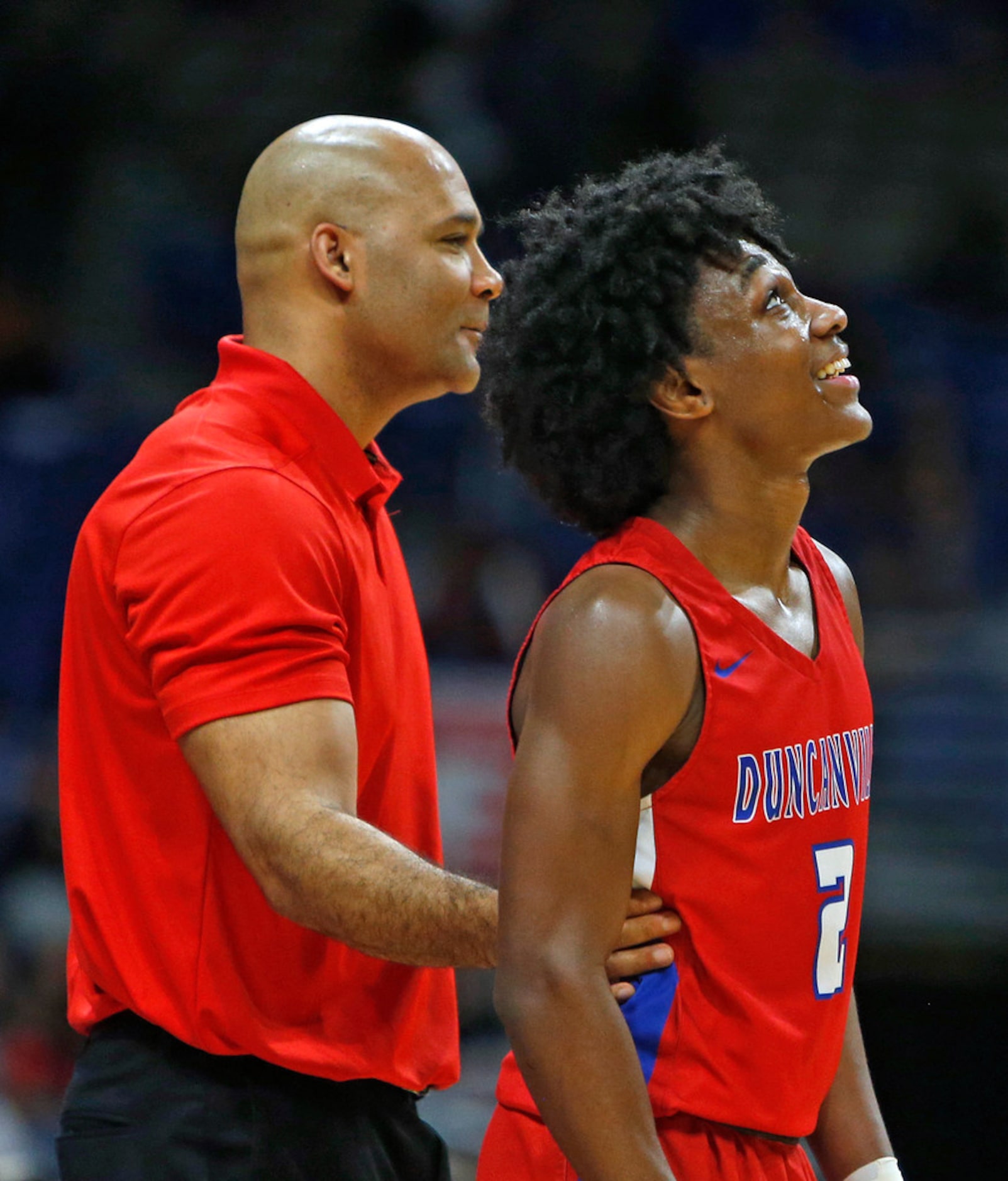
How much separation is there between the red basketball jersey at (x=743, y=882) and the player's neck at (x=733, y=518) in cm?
5

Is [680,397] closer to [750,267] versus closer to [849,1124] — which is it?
[750,267]

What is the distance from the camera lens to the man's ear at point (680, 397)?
1597mm

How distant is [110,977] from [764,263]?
3.55ft

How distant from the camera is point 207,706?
5.41 feet

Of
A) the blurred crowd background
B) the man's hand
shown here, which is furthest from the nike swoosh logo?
the blurred crowd background

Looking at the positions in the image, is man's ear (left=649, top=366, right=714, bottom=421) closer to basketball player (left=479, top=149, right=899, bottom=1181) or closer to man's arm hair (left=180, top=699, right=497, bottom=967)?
basketball player (left=479, top=149, right=899, bottom=1181)

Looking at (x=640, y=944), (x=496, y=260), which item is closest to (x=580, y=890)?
(x=640, y=944)

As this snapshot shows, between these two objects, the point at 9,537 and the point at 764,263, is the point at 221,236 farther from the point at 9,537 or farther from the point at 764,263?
the point at 764,263

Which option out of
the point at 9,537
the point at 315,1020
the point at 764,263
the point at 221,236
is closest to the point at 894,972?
the point at 315,1020

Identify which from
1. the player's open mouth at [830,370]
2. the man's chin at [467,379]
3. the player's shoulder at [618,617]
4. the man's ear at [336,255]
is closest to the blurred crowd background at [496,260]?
the man's chin at [467,379]

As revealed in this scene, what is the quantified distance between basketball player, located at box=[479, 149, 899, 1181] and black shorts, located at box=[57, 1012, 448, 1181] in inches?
13.0

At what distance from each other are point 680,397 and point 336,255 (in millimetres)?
661

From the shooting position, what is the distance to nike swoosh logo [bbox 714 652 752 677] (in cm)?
148

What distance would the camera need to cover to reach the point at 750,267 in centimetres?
162
